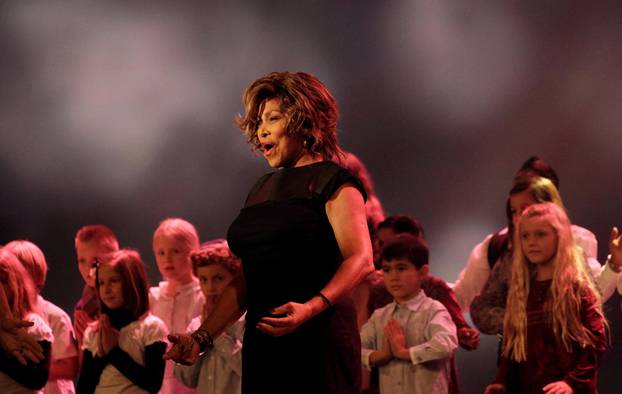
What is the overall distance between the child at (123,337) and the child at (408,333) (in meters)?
1.02

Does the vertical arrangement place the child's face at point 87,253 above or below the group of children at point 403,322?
above

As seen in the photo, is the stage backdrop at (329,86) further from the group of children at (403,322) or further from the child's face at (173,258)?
the child's face at (173,258)

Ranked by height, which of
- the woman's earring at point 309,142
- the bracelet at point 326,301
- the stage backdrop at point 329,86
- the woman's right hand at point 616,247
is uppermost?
the stage backdrop at point 329,86

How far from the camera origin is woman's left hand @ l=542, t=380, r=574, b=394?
3695 mm

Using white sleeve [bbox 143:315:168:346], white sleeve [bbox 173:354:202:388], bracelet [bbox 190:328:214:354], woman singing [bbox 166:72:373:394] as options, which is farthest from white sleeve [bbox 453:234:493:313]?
bracelet [bbox 190:328:214:354]

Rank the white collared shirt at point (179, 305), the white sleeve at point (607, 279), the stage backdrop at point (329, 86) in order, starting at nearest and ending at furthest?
the white sleeve at point (607, 279) < the white collared shirt at point (179, 305) < the stage backdrop at point (329, 86)

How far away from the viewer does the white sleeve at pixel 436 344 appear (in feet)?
13.5

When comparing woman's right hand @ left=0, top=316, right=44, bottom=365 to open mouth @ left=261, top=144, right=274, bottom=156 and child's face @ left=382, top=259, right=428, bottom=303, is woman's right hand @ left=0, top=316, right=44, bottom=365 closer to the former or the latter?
child's face @ left=382, top=259, right=428, bottom=303

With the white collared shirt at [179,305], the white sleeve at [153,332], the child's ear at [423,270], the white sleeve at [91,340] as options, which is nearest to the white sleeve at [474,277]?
the child's ear at [423,270]

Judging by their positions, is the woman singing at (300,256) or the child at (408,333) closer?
the woman singing at (300,256)

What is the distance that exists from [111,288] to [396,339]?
1.44 meters

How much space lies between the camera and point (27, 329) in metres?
4.41

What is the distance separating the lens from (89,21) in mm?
7301

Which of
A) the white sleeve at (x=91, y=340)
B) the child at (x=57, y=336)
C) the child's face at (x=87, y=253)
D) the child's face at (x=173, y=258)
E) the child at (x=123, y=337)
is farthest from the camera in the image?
the child's face at (x=87, y=253)
